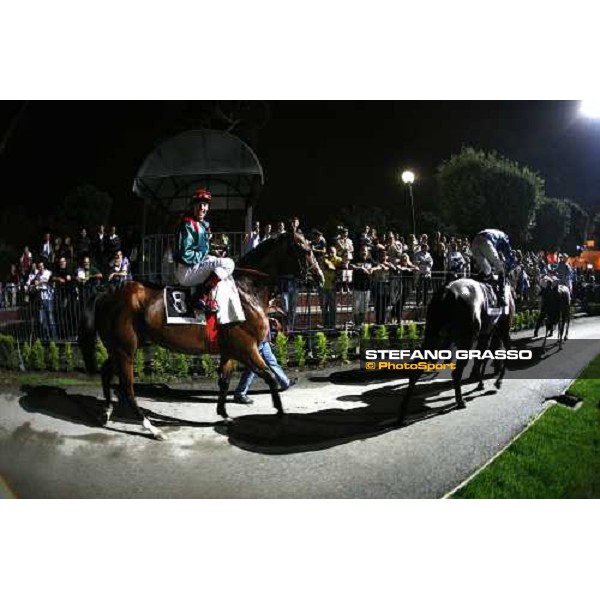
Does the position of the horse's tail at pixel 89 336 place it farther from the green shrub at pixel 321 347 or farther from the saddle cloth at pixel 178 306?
the green shrub at pixel 321 347

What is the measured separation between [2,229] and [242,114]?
194cm

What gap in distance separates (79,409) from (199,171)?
1883 millimetres

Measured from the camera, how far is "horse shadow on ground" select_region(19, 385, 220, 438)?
12.1 ft

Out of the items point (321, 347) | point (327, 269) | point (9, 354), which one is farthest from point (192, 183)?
point (9, 354)

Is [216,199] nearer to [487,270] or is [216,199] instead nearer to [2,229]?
[2,229]

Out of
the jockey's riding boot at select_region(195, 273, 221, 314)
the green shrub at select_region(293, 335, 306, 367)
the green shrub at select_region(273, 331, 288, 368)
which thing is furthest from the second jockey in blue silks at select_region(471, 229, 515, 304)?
the jockey's riding boot at select_region(195, 273, 221, 314)

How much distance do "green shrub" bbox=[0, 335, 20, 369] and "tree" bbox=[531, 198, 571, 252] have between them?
3.98m

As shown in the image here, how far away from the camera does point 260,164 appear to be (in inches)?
152

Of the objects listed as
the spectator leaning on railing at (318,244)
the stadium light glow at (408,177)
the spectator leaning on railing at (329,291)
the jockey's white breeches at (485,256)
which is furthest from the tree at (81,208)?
the jockey's white breeches at (485,256)

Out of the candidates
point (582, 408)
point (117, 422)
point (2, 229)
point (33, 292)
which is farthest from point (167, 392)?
point (582, 408)

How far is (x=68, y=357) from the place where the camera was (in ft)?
12.4

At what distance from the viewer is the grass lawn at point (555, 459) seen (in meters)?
3.62

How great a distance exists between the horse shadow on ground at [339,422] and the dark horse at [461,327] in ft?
0.25

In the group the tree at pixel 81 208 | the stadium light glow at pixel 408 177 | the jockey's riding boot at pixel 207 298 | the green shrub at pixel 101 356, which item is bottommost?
the green shrub at pixel 101 356
